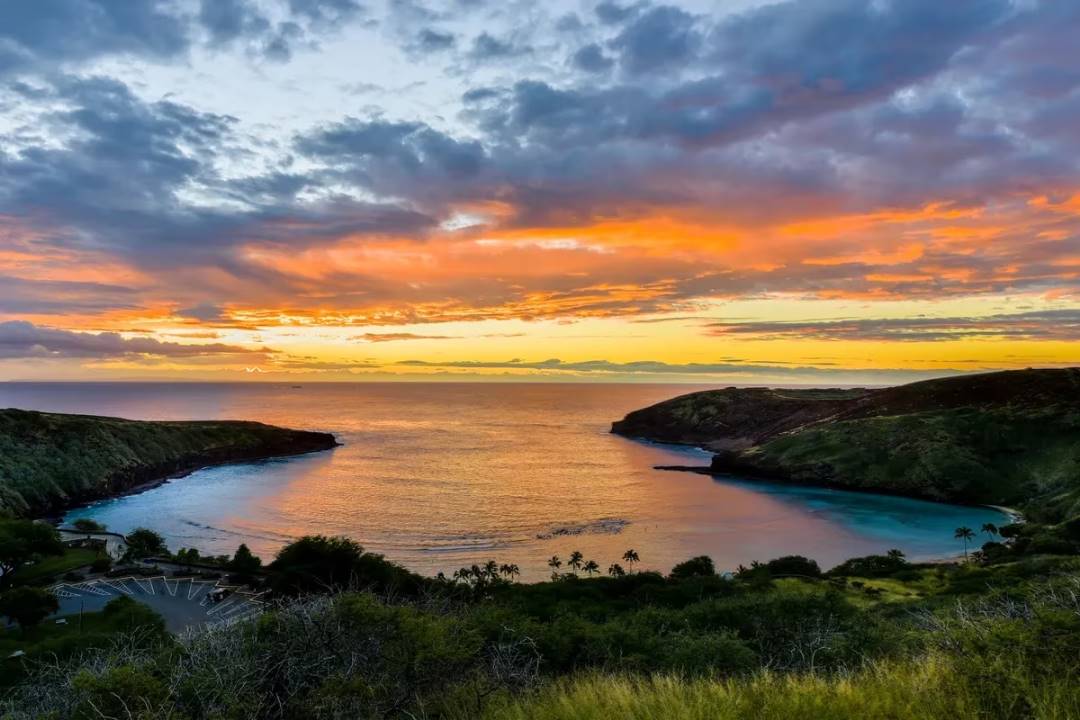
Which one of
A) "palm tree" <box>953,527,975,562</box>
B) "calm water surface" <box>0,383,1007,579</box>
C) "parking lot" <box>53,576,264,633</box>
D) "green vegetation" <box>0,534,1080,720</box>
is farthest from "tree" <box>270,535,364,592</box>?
"palm tree" <box>953,527,975,562</box>

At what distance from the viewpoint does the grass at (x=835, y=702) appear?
695cm

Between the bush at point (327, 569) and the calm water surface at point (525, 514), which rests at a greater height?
the bush at point (327, 569)

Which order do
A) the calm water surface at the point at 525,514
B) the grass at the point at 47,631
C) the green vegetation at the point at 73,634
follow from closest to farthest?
the green vegetation at the point at 73,634 → the grass at the point at 47,631 → the calm water surface at the point at 525,514

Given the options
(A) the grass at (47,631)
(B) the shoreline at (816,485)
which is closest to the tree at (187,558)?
(A) the grass at (47,631)

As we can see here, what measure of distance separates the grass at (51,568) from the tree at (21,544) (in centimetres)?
71

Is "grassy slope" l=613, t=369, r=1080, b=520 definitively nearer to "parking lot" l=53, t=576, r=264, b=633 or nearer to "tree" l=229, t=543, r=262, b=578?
"tree" l=229, t=543, r=262, b=578

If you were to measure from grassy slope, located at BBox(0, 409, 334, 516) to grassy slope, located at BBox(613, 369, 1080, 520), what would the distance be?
402ft

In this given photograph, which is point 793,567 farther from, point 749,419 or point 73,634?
point 749,419

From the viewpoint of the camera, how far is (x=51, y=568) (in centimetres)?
5428

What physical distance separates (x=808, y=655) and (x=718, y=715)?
1796cm

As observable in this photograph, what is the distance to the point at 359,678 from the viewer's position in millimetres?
10430

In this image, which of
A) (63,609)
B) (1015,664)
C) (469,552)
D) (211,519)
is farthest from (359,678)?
(211,519)

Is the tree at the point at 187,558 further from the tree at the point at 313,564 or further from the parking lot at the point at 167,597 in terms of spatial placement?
the tree at the point at 313,564

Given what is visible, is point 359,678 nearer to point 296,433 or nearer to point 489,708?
point 489,708
